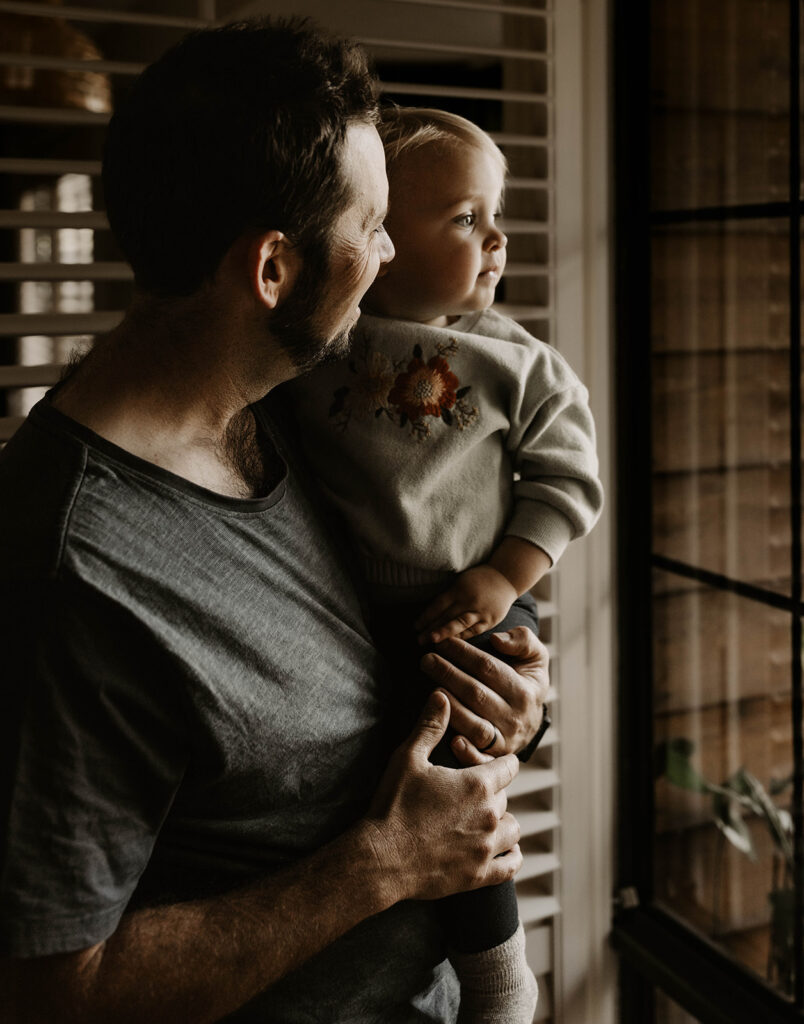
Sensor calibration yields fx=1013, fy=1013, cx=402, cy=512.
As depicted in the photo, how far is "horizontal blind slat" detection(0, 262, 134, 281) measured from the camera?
4.60ft

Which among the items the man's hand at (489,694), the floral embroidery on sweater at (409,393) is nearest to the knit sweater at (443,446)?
the floral embroidery on sweater at (409,393)

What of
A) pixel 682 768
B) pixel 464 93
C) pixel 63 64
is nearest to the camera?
pixel 63 64

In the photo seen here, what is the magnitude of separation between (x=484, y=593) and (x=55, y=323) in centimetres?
74

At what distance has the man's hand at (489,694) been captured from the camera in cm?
117

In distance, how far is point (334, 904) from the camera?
0.98 m

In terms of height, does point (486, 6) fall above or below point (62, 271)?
above

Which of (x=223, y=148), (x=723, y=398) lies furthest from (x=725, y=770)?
(x=223, y=148)

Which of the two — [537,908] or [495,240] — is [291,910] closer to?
[495,240]

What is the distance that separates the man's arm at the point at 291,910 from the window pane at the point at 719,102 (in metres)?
1.18

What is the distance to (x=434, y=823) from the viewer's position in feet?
3.49

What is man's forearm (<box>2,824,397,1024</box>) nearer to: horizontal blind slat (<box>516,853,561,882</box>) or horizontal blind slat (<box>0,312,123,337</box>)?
horizontal blind slat (<box>0,312,123,337</box>)

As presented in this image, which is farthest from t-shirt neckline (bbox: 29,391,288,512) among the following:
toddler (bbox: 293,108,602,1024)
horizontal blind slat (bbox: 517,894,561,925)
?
horizontal blind slat (bbox: 517,894,561,925)

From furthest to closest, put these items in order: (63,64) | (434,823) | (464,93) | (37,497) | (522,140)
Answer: (522,140) < (464,93) < (63,64) < (434,823) < (37,497)

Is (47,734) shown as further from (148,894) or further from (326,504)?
(326,504)
